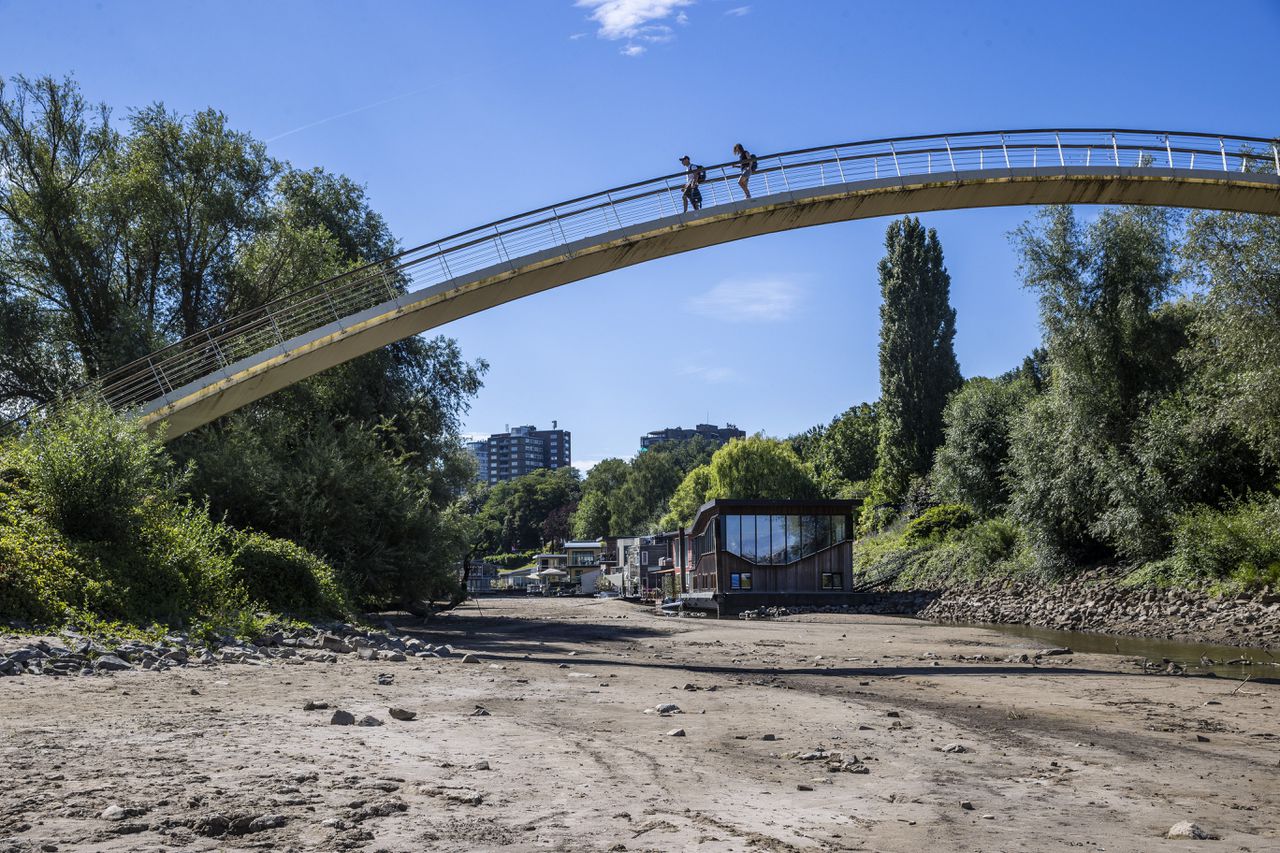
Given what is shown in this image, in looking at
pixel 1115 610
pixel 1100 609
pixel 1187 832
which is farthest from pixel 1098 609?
pixel 1187 832

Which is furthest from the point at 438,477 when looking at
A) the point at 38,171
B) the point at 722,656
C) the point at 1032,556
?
the point at 1032,556

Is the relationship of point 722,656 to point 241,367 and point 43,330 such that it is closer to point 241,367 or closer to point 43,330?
point 241,367

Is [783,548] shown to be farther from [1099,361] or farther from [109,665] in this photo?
[109,665]

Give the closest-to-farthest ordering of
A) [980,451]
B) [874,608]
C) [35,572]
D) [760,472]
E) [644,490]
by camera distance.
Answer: [35,572] → [874,608] → [980,451] → [760,472] → [644,490]

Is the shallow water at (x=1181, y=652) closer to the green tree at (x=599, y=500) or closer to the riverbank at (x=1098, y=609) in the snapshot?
the riverbank at (x=1098, y=609)

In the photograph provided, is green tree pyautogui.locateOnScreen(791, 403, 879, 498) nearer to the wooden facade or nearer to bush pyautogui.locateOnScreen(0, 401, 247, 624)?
the wooden facade

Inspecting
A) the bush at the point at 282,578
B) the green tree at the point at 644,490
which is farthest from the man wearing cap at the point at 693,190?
the green tree at the point at 644,490

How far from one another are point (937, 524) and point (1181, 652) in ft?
107

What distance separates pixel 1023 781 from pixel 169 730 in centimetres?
608

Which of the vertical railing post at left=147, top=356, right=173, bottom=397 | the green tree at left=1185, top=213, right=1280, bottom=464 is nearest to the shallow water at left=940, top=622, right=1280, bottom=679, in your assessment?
the green tree at left=1185, top=213, right=1280, bottom=464

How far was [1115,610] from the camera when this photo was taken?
2834cm

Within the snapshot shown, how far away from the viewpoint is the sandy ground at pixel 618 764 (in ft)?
16.2

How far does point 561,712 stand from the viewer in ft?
31.0

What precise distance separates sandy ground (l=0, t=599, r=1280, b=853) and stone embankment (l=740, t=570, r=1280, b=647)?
12184 mm
